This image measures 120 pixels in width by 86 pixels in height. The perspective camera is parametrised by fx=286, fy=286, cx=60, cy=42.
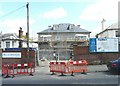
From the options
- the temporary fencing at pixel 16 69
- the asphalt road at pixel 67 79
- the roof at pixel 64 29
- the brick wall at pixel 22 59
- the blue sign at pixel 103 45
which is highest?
the roof at pixel 64 29

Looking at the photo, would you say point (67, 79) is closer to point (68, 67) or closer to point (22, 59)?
point (68, 67)

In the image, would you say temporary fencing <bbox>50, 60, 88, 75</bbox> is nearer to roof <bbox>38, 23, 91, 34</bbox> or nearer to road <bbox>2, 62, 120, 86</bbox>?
road <bbox>2, 62, 120, 86</bbox>

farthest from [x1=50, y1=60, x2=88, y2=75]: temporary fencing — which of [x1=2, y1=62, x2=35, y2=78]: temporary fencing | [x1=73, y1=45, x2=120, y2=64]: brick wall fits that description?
[x1=73, y1=45, x2=120, y2=64]: brick wall

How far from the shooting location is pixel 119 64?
66.4ft

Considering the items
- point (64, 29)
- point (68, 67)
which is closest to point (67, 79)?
point (68, 67)

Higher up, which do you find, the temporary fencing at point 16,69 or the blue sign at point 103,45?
the blue sign at point 103,45

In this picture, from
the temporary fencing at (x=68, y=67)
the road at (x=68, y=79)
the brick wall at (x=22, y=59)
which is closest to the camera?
the road at (x=68, y=79)

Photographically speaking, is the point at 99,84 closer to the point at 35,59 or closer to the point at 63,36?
the point at 35,59

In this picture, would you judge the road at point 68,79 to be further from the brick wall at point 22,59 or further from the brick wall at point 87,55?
the brick wall at point 22,59

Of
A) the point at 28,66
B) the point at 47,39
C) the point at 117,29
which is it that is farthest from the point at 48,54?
the point at 28,66

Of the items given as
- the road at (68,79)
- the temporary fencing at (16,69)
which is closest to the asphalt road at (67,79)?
the road at (68,79)

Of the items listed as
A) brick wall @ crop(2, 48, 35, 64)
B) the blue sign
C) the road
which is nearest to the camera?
the road

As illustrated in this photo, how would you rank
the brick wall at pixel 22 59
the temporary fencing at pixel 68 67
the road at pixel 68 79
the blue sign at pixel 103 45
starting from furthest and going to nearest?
the brick wall at pixel 22 59, the blue sign at pixel 103 45, the temporary fencing at pixel 68 67, the road at pixel 68 79

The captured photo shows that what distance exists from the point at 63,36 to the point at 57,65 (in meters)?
61.7
